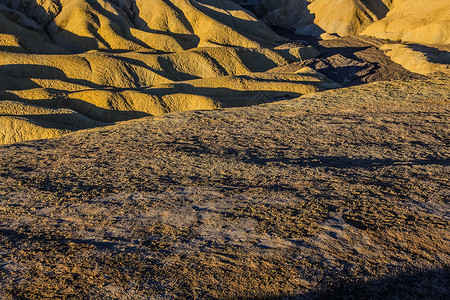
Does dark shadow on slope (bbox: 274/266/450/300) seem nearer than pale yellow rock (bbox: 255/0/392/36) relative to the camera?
Yes

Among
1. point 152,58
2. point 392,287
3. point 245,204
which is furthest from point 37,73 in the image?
point 392,287

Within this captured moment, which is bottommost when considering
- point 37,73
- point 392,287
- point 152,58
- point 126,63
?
point 37,73

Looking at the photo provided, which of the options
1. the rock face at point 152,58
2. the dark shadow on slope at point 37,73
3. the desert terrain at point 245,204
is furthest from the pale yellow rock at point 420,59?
the dark shadow on slope at point 37,73

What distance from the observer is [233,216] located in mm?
5734

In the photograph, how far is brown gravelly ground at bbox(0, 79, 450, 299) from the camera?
13.9 feet

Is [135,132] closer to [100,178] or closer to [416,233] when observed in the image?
[100,178]

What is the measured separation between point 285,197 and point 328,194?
0.69 meters

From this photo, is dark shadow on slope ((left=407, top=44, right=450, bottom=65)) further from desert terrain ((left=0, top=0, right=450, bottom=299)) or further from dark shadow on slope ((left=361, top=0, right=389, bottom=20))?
desert terrain ((left=0, top=0, right=450, bottom=299))

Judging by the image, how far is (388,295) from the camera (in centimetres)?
400

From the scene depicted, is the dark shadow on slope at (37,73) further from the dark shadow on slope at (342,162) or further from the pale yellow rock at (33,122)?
the dark shadow on slope at (342,162)

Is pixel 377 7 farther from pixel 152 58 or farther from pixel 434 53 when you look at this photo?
pixel 152 58

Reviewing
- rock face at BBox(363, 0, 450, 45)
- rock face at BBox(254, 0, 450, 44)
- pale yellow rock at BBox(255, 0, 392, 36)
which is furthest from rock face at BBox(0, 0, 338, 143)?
rock face at BBox(363, 0, 450, 45)

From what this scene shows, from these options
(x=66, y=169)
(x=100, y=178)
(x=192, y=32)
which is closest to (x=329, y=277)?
(x=100, y=178)

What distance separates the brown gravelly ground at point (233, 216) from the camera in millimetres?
4242
